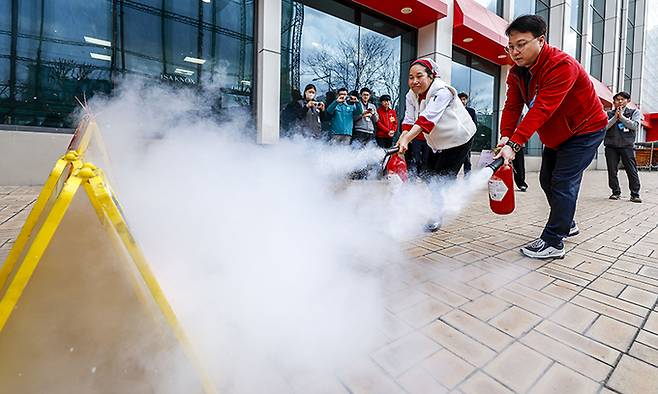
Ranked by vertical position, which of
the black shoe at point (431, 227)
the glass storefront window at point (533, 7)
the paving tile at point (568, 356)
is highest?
the glass storefront window at point (533, 7)

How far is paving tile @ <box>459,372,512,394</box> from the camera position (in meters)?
1.18

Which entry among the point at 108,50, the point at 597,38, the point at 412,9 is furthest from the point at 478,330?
the point at 597,38

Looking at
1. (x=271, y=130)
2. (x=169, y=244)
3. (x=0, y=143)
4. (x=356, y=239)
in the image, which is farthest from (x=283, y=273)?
(x=0, y=143)

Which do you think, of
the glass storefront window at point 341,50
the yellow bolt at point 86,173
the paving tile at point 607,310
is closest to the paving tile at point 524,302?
the paving tile at point 607,310

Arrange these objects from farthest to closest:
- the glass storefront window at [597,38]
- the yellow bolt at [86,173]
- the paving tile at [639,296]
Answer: the glass storefront window at [597,38] < the paving tile at [639,296] < the yellow bolt at [86,173]

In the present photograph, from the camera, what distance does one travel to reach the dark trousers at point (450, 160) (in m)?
3.25

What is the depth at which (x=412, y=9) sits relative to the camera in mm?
7613

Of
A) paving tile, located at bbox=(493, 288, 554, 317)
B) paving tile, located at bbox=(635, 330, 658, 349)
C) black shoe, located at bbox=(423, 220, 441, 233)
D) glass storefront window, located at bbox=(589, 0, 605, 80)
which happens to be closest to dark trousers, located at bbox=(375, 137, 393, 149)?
black shoe, located at bbox=(423, 220, 441, 233)

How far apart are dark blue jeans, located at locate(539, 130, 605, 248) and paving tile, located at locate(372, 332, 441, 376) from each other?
175cm

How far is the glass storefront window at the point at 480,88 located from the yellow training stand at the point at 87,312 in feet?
33.3

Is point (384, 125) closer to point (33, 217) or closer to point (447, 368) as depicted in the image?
point (447, 368)

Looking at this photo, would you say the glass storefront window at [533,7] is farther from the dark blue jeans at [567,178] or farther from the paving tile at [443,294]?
the paving tile at [443,294]

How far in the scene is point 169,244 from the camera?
6.43 ft

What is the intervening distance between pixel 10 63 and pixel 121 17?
160cm
